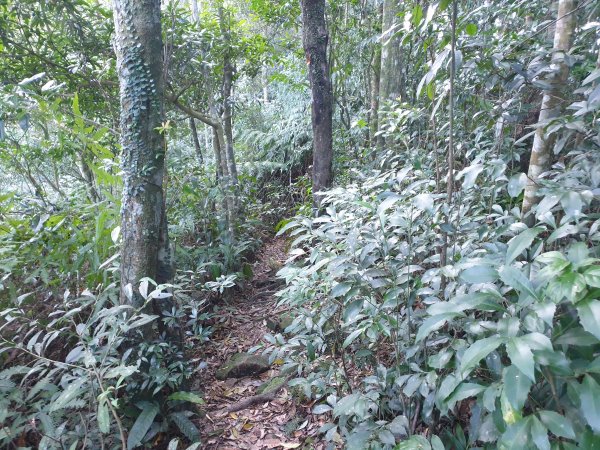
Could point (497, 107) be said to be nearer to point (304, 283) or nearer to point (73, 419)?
point (304, 283)

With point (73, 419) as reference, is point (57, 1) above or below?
above

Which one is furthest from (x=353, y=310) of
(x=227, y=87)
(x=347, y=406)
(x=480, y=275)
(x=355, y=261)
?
(x=227, y=87)

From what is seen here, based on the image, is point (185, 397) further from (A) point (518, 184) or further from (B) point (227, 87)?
(B) point (227, 87)

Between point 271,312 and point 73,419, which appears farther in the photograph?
point 271,312

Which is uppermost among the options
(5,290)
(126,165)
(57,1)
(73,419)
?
(57,1)

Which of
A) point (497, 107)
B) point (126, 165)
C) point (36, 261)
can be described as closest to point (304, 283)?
point (126, 165)

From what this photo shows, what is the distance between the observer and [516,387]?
3.27ft

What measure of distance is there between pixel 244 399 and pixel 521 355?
7.78 feet

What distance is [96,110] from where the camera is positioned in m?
A: 4.72

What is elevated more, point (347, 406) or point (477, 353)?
point (477, 353)

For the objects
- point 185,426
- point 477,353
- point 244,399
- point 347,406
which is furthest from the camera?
point 244,399

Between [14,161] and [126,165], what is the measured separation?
5.58 ft

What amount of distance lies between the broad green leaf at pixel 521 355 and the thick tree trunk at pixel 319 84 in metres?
3.14

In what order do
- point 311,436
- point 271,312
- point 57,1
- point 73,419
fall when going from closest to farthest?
point 73,419 → point 311,436 → point 57,1 → point 271,312
